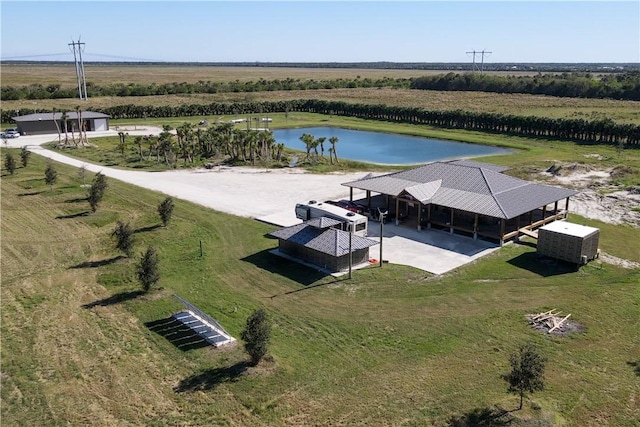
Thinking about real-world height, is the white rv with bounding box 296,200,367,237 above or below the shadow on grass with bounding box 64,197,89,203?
above

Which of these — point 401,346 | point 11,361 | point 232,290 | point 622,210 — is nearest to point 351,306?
point 401,346

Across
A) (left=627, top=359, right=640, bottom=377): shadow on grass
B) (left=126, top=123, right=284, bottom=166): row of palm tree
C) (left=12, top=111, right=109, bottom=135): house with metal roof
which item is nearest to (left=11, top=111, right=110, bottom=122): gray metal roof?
(left=12, top=111, right=109, bottom=135): house with metal roof

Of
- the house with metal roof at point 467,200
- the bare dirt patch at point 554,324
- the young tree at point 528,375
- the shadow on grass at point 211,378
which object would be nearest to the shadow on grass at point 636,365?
the bare dirt patch at point 554,324

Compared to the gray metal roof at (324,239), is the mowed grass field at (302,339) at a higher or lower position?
lower

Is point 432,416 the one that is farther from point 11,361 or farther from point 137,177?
point 137,177

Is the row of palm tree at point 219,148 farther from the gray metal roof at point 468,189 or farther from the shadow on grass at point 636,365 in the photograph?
the shadow on grass at point 636,365

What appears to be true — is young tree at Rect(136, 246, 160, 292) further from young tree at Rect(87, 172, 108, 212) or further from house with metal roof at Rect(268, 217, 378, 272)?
young tree at Rect(87, 172, 108, 212)

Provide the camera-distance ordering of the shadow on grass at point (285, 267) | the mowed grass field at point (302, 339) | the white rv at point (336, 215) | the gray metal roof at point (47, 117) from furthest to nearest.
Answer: the gray metal roof at point (47, 117) < the white rv at point (336, 215) < the shadow on grass at point (285, 267) < the mowed grass field at point (302, 339)
